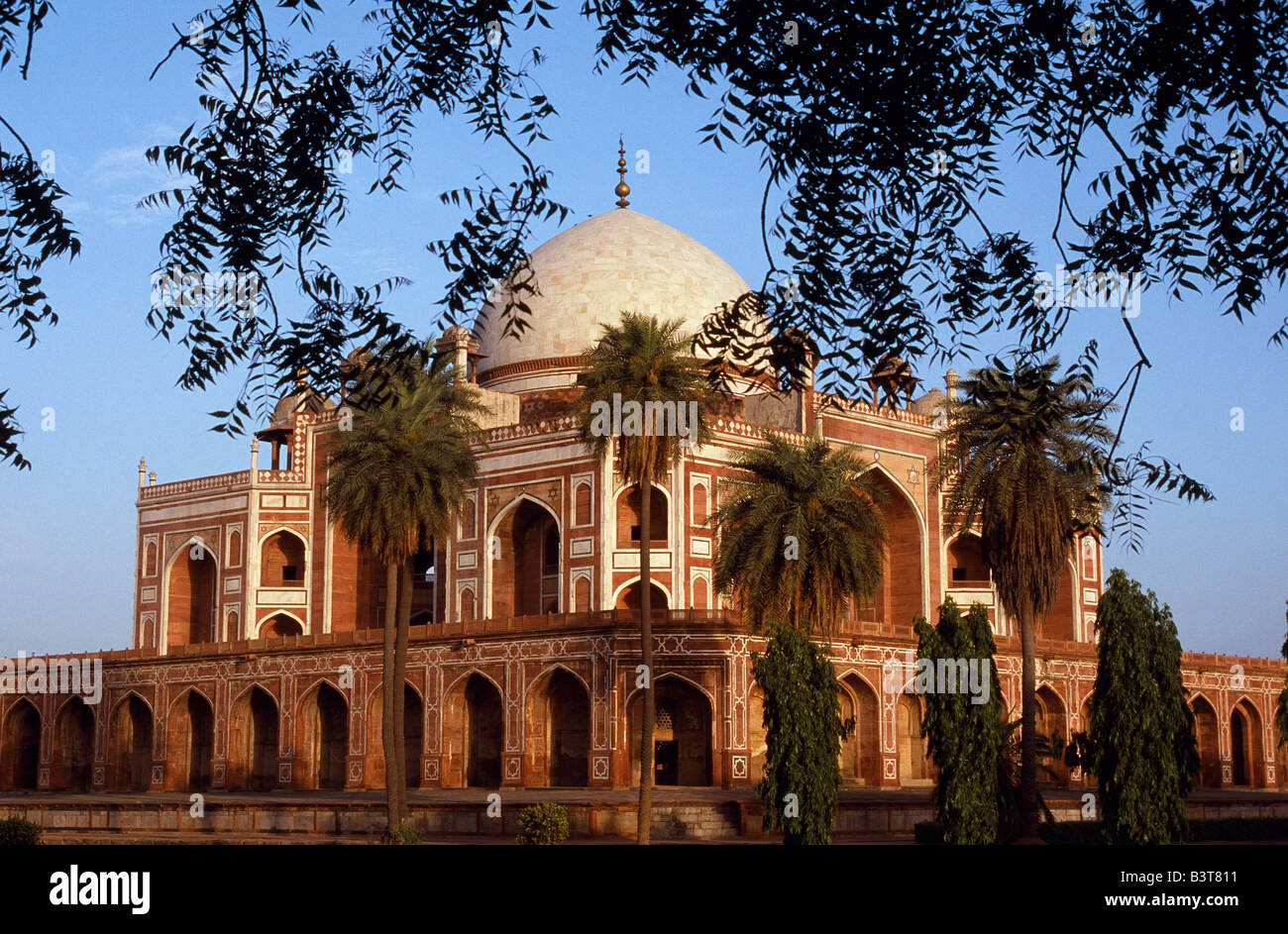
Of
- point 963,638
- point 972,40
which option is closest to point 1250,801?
point 963,638

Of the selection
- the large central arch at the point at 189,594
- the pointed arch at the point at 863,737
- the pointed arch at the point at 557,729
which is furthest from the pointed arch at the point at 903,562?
the large central arch at the point at 189,594

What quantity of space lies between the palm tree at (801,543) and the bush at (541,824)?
724cm

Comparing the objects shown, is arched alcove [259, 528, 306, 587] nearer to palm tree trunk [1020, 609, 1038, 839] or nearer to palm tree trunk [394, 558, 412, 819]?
palm tree trunk [394, 558, 412, 819]

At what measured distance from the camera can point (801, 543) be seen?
3228 cm

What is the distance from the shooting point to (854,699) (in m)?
42.1

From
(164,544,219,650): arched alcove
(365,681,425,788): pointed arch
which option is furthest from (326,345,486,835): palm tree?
(164,544,219,650): arched alcove

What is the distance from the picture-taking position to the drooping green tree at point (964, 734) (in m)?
25.8

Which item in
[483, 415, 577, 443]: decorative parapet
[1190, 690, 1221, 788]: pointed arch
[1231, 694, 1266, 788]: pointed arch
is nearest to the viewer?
[483, 415, 577, 443]: decorative parapet

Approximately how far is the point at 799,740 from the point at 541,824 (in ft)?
15.2

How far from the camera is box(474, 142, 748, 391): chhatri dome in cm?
5281

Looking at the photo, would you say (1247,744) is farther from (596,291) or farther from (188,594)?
(188,594)

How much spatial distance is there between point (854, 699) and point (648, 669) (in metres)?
13.0

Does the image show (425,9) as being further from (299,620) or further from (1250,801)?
(299,620)

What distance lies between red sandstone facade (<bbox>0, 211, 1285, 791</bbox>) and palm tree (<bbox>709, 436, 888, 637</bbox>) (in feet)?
9.40
